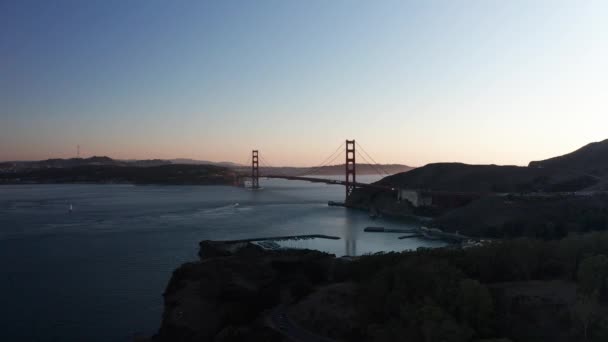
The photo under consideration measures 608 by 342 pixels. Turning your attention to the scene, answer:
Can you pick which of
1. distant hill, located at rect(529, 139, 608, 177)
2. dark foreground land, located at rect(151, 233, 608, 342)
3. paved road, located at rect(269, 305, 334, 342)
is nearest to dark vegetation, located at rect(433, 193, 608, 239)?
dark foreground land, located at rect(151, 233, 608, 342)

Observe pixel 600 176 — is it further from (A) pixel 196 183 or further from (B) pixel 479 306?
(A) pixel 196 183

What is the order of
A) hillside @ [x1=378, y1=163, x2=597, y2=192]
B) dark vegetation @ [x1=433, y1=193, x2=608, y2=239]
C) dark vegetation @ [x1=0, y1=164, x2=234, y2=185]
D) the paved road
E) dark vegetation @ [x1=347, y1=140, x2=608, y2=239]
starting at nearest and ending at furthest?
the paved road, dark vegetation @ [x1=433, y1=193, x2=608, y2=239], dark vegetation @ [x1=347, y1=140, x2=608, y2=239], hillside @ [x1=378, y1=163, x2=597, y2=192], dark vegetation @ [x1=0, y1=164, x2=234, y2=185]

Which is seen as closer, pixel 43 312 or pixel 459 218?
pixel 43 312

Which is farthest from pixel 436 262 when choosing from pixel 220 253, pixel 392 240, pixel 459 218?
pixel 459 218

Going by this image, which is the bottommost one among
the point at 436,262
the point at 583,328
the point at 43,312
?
the point at 43,312

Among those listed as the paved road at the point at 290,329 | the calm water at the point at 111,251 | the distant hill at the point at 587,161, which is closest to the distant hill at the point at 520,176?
the distant hill at the point at 587,161

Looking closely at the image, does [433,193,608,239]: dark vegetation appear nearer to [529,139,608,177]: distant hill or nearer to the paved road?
[529,139,608,177]: distant hill
